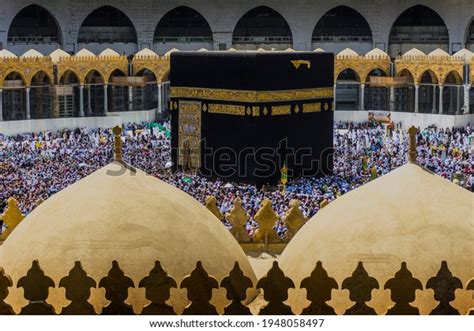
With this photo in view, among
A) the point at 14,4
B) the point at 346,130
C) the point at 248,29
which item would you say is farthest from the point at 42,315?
the point at 248,29

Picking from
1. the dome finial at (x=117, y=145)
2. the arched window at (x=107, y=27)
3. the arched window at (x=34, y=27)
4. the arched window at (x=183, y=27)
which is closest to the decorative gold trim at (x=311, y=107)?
the arched window at (x=183, y=27)

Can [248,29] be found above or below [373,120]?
above

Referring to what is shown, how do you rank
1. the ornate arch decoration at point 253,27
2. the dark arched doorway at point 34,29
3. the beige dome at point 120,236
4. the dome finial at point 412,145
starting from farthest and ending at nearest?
the ornate arch decoration at point 253,27
the dark arched doorway at point 34,29
the dome finial at point 412,145
the beige dome at point 120,236

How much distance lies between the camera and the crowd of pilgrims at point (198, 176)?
20.8 meters

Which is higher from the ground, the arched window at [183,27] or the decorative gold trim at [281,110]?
the arched window at [183,27]

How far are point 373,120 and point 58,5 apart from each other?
1308 cm

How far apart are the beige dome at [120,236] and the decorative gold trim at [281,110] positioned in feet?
63.8

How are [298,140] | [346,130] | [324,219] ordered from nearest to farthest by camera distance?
[324,219]
[298,140]
[346,130]

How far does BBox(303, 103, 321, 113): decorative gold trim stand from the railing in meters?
20.8

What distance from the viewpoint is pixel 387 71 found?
36750 millimetres

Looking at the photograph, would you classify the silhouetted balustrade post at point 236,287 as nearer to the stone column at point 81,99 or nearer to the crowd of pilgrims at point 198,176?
the crowd of pilgrims at point 198,176

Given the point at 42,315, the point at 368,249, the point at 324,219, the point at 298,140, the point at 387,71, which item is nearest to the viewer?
the point at 42,315

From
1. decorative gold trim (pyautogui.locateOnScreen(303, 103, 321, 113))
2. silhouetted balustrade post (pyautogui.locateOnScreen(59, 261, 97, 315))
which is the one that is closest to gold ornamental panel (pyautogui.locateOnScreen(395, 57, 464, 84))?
decorative gold trim (pyautogui.locateOnScreen(303, 103, 321, 113))

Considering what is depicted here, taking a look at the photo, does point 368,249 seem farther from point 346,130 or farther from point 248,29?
point 248,29
